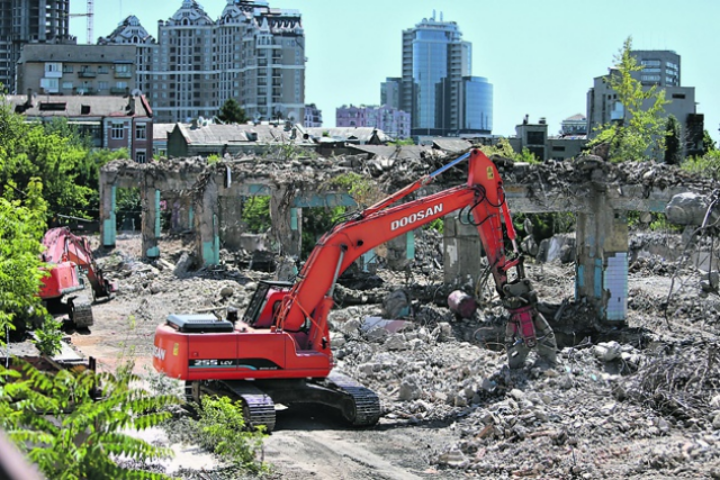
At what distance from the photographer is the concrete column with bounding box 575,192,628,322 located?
2377 centimetres

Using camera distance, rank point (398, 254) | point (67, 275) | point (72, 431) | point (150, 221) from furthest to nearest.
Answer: point (150, 221) → point (398, 254) → point (67, 275) → point (72, 431)

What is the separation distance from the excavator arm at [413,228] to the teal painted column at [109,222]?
25.7 m

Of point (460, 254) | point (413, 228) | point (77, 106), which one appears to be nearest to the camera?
point (413, 228)

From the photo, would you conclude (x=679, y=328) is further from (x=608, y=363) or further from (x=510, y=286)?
(x=510, y=286)

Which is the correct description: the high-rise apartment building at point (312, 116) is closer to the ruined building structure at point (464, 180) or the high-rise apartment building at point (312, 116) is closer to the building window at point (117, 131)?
the building window at point (117, 131)

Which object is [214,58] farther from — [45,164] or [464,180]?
→ [464,180]

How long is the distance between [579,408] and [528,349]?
225 centimetres

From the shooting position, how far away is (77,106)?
7412cm

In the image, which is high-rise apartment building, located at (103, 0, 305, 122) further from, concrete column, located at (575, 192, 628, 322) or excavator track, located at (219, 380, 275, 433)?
excavator track, located at (219, 380, 275, 433)

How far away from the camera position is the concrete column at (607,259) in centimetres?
2377

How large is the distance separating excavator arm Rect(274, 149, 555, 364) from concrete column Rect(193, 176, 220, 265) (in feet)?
54.5

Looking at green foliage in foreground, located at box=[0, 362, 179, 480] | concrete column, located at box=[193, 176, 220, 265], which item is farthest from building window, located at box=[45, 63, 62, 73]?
green foliage in foreground, located at box=[0, 362, 179, 480]

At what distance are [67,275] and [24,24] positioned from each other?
135725 mm

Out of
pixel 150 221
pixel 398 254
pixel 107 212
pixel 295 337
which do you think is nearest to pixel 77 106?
pixel 107 212
